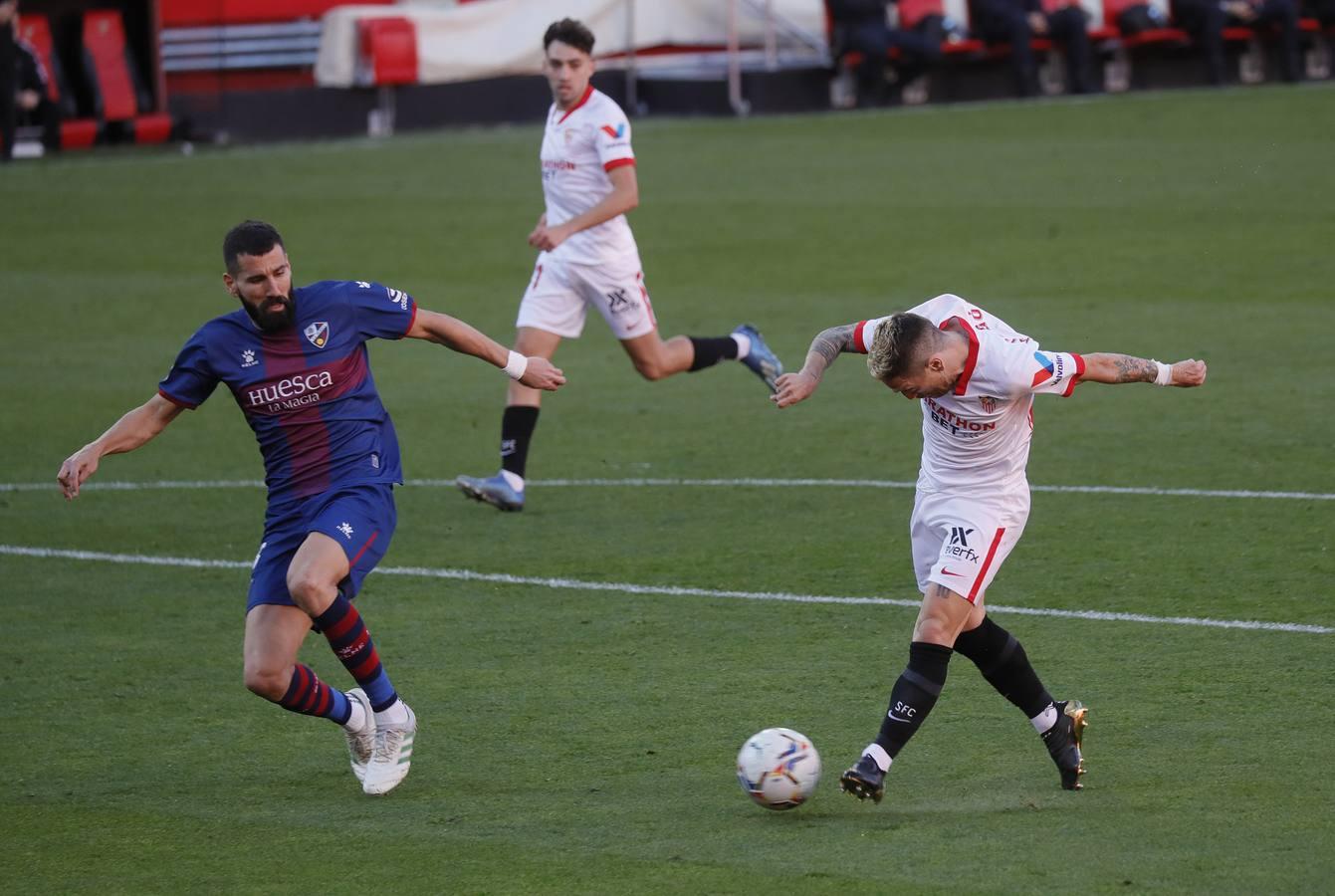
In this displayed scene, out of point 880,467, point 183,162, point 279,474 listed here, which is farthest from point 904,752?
point 183,162

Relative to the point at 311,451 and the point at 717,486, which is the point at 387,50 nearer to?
the point at 717,486

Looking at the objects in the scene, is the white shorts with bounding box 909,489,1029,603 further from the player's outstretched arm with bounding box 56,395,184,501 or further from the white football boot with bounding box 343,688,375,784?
the player's outstretched arm with bounding box 56,395,184,501

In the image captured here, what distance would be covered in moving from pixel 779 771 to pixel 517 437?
472 cm

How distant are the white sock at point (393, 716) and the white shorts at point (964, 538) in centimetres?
176

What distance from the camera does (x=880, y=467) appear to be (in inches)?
429

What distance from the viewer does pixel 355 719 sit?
255 inches

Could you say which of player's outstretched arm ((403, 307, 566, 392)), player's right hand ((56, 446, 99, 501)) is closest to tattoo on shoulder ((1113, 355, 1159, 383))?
player's outstretched arm ((403, 307, 566, 392))

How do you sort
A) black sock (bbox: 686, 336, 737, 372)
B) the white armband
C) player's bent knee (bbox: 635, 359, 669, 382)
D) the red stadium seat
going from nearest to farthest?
the white armband < player's bent knee (bbox: 635, 359, 669, 382) < black sock (bbox: 686, 336, 737, 372) < the red stadium seat

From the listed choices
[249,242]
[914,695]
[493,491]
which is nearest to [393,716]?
[249,242]

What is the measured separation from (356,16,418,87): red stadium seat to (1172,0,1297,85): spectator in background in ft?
38.9

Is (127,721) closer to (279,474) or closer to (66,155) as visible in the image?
(279,474)

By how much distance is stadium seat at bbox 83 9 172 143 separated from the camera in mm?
27531

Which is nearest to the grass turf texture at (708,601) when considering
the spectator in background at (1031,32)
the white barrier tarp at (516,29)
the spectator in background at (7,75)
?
the spectator in background at (7,75)

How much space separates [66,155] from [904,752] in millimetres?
22495
